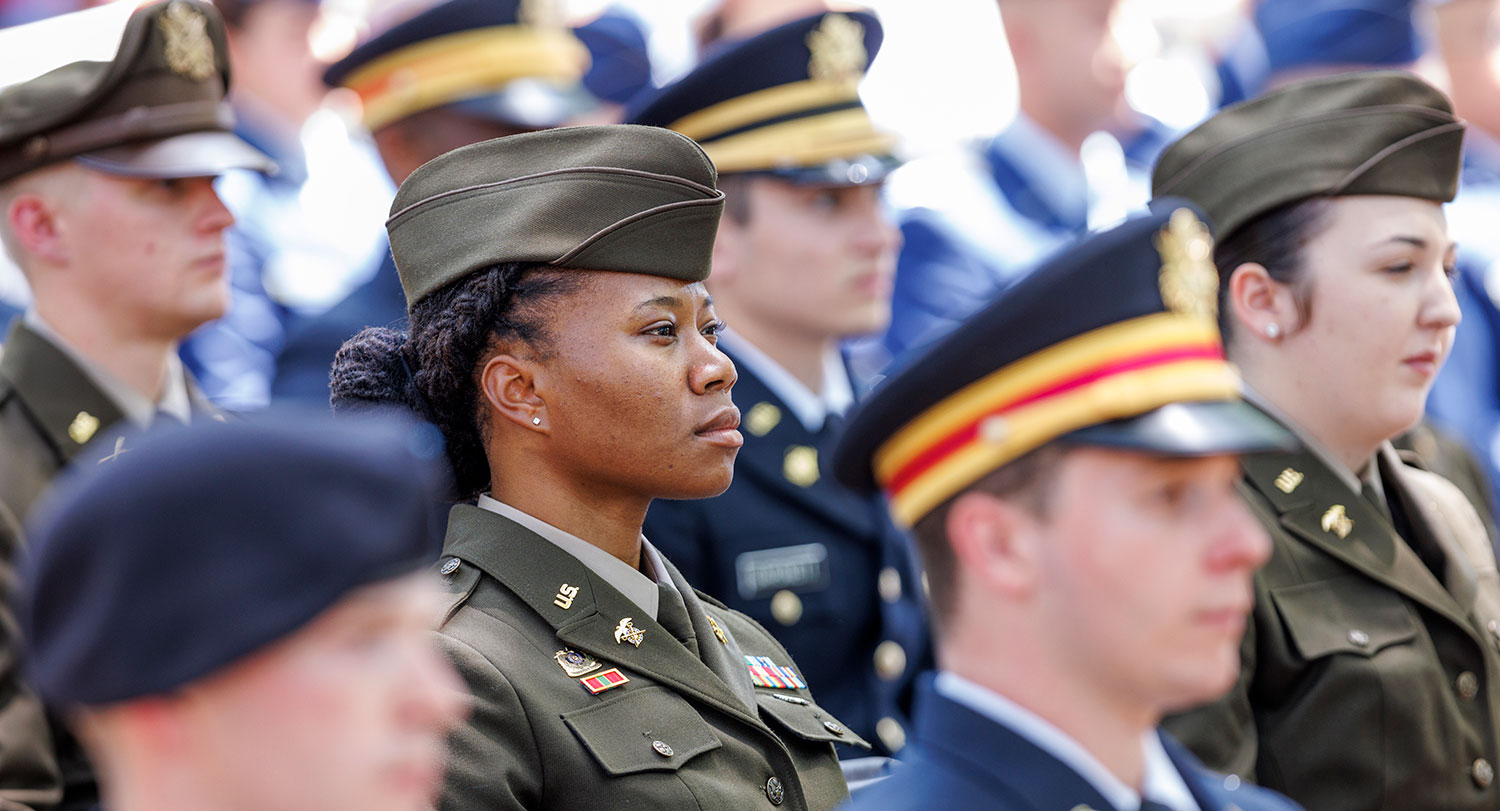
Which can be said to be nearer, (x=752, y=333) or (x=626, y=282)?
(x=626, y=282)

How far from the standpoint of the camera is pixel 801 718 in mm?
2982

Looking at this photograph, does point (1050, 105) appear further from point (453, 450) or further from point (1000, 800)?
point (1000, 800)

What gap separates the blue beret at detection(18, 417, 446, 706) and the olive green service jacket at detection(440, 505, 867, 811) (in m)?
1.01

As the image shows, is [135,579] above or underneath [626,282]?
above

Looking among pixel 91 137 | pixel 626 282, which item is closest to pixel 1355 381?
pixel 626 282

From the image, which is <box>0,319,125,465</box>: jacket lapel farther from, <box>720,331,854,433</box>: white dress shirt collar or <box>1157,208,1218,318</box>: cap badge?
<box>1157,208,1218,318</box>: cap badge

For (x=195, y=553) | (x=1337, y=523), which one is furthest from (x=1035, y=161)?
(x=195, y=553)

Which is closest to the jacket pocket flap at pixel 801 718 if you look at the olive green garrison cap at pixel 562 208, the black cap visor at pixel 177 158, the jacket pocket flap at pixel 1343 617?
the olive green garrison cap at pixel 562 208

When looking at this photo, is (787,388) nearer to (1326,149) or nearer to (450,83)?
(450,83)

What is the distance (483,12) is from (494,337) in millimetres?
2650

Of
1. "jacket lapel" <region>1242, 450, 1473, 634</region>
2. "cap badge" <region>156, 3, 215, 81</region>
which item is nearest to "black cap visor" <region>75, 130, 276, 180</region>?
"cap badge" <region>156, 3, 215, 81</region>

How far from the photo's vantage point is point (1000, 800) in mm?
2027

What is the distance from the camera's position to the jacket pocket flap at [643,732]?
2.59 metres

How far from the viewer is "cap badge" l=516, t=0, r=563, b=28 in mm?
5344
